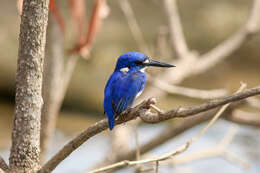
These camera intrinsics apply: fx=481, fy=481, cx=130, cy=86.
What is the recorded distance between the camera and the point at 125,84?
1.21 meters

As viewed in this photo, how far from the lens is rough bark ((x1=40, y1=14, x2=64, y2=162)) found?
188cm

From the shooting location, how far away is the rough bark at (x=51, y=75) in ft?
6.16

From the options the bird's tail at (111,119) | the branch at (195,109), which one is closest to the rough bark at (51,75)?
the bird's tail at (111,119)

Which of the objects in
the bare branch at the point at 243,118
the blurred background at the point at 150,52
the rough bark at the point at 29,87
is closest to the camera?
the rough bark at the point at 29,87

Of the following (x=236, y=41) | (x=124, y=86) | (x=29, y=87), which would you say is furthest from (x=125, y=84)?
(x=236, y=41)

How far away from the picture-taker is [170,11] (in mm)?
2404

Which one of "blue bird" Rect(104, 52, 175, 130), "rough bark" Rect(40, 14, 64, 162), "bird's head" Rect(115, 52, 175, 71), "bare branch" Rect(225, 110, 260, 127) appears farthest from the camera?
"rough bark" Rect(40, 14, 64, 162)

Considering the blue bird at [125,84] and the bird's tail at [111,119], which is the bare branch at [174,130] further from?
the bird's tail at [111,119]

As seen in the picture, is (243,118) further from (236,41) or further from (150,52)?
(150,52)

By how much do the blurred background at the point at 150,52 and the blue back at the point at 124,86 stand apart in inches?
83.7

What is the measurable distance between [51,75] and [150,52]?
216 cm

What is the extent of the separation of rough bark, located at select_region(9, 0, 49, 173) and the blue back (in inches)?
7.4

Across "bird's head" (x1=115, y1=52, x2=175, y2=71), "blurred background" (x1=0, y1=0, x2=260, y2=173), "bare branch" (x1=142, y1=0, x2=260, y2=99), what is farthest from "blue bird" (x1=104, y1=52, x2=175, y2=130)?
"blurred background" (x1=0, y1=0, x2=260, y2=173)

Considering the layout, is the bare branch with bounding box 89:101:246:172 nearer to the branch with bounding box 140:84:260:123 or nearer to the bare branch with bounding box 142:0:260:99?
the bare branch with bounding box 142:0:260:99
